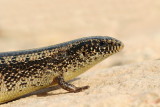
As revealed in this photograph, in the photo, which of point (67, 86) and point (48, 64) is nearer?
point (67, 86)

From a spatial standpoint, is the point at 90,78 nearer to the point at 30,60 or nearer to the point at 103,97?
the point at 30,60

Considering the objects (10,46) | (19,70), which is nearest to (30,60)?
(19,70)

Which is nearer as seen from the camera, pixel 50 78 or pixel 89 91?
pixel 89 91

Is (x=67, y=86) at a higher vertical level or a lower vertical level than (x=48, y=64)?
lower

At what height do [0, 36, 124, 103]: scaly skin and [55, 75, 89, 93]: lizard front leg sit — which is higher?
[0, 36, 124, 103]: scaly skin

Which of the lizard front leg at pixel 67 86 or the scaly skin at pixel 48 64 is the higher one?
the scaly skin at pixel 48 64

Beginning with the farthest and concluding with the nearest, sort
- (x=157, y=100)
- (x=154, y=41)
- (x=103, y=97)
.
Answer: (x=154, y=41) → (x=103, y=97) → (x=157, y=100)

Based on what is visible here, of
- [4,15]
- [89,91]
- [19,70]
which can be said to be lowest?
[89,91]

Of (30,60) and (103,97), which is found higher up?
(30,60)
